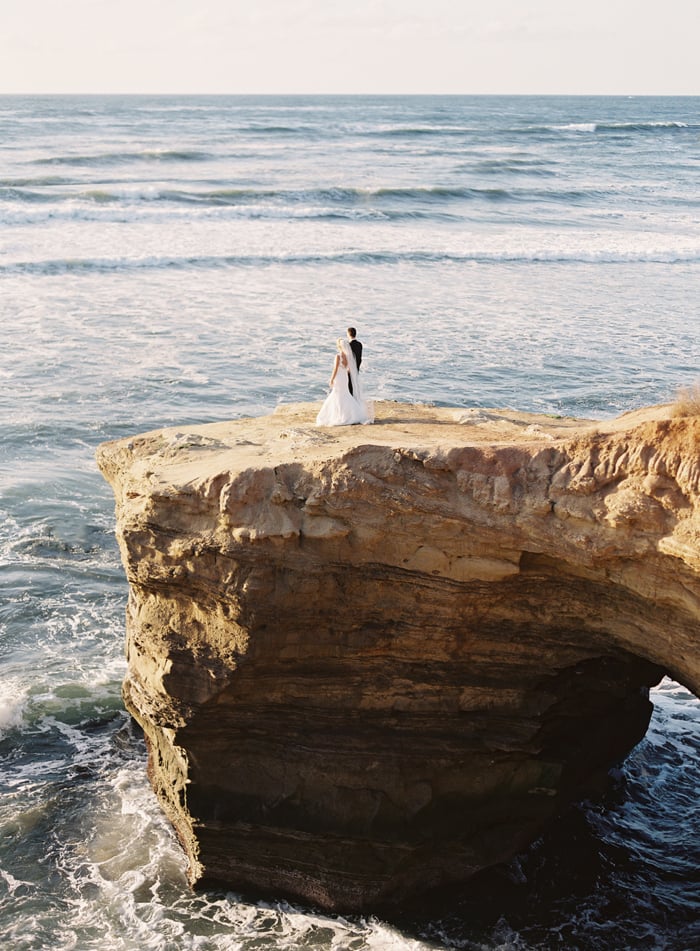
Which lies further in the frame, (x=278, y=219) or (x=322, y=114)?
(x=322, y=114)

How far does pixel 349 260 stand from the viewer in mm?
32125

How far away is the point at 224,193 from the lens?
42.3m

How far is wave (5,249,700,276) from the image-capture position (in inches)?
1197

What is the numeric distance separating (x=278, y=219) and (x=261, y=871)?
106 feet

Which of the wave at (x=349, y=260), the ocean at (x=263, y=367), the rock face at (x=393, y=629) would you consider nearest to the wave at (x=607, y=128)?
the ocean at (x=263, y=367)

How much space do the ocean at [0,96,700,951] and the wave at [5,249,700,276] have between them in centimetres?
14

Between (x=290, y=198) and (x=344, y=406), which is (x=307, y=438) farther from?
(x=290, y=198)

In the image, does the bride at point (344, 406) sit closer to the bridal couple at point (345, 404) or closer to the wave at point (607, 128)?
the bridal couple at point (345, 404)

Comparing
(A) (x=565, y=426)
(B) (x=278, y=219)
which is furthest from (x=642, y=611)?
(B) (x=278, y=219)

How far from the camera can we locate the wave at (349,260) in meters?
30.4

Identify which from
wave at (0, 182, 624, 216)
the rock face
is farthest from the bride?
wave at (0, 182, 624, 216)

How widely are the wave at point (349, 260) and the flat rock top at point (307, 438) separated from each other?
2111 centimetres

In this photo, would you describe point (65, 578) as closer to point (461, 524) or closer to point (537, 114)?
point (461, 524)

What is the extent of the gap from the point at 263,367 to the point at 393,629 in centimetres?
1382
